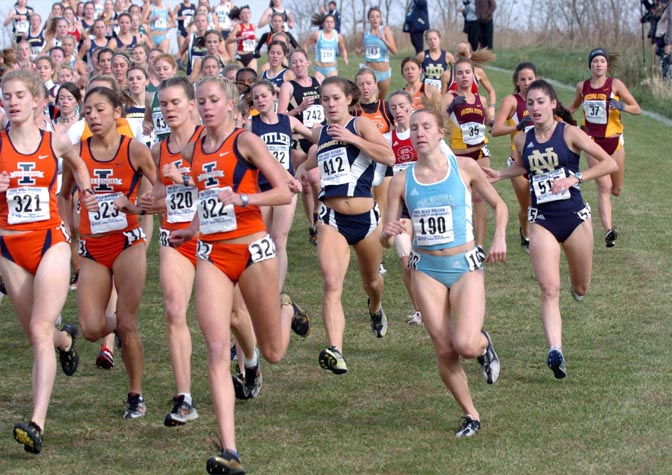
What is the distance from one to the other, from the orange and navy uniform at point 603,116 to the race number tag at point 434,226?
6526 mm

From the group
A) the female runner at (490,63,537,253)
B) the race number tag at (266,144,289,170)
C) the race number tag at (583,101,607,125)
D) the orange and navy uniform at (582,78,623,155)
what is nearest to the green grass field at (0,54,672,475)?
the race number tag at (266,144,289,170)

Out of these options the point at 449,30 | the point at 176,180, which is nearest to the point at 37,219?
the point at 176,180

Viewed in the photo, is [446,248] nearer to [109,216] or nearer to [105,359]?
[109,216]

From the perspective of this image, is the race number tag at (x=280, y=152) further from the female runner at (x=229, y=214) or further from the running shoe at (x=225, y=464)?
the running shoe at (x=225, y=464)

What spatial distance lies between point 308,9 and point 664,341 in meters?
40.1

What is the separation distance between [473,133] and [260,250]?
634 cm

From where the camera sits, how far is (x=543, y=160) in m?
8.52

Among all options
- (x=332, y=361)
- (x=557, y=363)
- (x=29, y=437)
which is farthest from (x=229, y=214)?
(x=557, y=363)

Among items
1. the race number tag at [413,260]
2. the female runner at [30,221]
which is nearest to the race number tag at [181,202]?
the female runner at [30,221]

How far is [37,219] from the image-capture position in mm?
6984

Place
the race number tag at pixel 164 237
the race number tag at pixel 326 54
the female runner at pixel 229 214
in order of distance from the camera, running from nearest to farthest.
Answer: the female runner at pixel 229 214 < the race number tag at pixel 164 237 < the race number tag at pixel 326 54

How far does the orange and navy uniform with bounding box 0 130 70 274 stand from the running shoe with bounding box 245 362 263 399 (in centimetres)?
163

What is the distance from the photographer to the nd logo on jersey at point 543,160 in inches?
335

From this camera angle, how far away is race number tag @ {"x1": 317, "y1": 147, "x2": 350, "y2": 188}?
8.82 m
